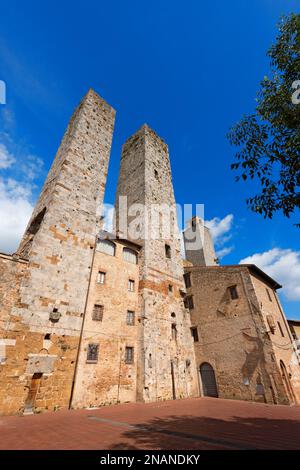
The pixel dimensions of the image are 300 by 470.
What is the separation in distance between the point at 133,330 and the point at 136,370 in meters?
2.15

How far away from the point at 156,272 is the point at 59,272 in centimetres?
716

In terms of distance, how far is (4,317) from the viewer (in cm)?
916

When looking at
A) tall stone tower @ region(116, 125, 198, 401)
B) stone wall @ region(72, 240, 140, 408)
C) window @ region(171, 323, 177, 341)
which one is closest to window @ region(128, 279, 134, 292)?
stone wall @ region(72, 240, 140, 408)

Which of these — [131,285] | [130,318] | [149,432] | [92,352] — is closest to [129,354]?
[130,318]

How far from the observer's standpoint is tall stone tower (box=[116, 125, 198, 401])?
44.4ft

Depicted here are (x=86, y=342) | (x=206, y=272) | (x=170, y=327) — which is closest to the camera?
(x=86, y=342)

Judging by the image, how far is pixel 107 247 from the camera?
49.1 feet

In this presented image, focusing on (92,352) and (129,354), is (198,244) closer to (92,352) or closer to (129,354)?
(129,354)

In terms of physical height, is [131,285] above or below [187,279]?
below

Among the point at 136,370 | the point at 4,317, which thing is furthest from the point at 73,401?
the point at 4,317

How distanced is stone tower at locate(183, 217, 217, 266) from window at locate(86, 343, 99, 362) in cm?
1696

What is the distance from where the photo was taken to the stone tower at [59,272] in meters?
9.49

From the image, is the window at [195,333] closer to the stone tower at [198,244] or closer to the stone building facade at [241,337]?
the stone building facade at [241,337]
